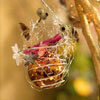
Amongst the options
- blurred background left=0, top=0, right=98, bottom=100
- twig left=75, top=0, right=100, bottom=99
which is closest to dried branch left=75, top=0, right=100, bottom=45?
twig left=75, top=0, right=100, bottom=99

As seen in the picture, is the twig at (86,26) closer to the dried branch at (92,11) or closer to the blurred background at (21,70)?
the dried branch at (92,11)

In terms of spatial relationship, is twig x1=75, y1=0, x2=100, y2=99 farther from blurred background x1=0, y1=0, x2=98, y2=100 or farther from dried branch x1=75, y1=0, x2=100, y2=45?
blurred background x1=0, y1=0, x2=98, y2=100

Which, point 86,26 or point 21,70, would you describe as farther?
point 21,70

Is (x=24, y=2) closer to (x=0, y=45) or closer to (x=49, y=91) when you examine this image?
(x=0, y=45)

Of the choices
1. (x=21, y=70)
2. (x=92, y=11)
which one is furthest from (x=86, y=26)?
(x=21, y=70)

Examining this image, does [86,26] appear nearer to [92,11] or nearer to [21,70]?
[92,11]

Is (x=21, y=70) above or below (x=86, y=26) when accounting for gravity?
below

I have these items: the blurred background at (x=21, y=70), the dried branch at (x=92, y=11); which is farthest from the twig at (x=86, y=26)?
the blurred background at (x=21, y=70)

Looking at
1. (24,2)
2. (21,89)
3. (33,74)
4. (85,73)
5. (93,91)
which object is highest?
(24,2)

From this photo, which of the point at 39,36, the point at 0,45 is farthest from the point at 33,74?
the point at 0,45
